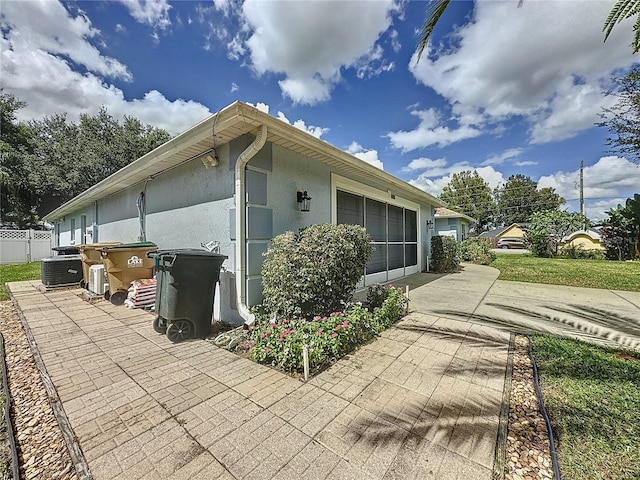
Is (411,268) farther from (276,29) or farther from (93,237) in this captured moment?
(93,237)

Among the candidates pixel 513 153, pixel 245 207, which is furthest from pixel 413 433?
pixel 513 153

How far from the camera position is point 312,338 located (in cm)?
314

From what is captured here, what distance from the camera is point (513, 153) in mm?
20453

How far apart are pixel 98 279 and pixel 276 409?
6383 mm

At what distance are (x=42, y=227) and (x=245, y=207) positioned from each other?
35470mm

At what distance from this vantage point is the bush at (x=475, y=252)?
15547 mm

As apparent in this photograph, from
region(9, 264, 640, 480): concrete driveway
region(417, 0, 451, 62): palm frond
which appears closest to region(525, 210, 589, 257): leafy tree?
region(9, 264, 640, 480): concrete driveway

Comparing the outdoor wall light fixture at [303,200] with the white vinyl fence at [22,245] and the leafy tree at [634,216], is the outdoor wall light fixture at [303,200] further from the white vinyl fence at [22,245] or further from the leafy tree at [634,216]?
the leafy tree at [634,216]

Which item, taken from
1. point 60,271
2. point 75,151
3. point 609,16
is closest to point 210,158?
point 609,16

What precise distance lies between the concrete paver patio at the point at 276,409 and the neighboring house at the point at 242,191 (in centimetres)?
154

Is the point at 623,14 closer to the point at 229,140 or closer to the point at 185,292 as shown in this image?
the point at 229,140

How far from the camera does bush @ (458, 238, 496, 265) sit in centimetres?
1555

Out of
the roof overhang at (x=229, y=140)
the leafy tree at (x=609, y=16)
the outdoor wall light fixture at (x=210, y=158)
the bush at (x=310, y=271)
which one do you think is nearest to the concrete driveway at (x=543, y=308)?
the bush at (x=310, y=271)

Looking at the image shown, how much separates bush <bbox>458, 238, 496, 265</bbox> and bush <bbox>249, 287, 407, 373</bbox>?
46.2ft
